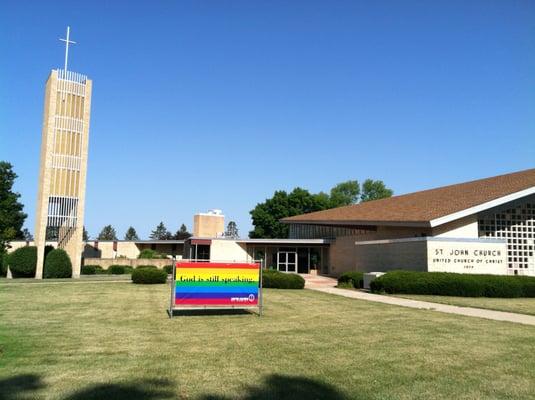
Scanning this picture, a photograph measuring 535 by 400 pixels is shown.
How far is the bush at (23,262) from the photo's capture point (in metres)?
33.8

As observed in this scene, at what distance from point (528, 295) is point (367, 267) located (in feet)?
33.2

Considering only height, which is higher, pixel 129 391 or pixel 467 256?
pixel 467 256

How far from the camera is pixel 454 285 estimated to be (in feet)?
66.1

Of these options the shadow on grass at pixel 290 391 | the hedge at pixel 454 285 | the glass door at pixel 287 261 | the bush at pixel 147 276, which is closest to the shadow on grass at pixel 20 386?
the shadow on grass at pixel 290 391

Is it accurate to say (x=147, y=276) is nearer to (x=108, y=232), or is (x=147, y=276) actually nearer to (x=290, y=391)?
(x=290, y=391)

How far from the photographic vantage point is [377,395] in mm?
5809

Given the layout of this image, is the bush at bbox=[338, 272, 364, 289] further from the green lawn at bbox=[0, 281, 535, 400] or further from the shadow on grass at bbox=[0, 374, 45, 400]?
the shadow on grass at bbox=[0, 374, 45, 400]

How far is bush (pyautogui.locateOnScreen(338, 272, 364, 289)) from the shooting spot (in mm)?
25266

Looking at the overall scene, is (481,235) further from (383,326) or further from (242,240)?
(242,240)

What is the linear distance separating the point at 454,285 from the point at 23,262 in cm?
2785

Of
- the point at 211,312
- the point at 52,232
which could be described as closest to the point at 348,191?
the point at 52,232

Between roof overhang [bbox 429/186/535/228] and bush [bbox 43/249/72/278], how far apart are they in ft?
79.5

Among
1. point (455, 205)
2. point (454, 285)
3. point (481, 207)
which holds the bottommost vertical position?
point (454, 285)

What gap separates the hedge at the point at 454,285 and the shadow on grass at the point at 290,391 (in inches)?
595
